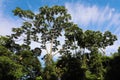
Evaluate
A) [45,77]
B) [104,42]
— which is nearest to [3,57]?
[45,77]

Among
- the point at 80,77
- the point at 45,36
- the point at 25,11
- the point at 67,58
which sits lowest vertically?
the point at 80,77

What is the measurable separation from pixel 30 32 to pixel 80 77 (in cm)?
1168

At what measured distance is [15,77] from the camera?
4331 cm

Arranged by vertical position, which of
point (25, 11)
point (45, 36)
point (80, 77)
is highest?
point (25, 11)

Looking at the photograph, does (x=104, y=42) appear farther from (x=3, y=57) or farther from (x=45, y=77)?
(x=3, y=57)

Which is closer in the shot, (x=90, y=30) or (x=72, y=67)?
(x=72, y=67)

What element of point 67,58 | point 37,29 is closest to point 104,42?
point 67,58

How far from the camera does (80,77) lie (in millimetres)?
45938

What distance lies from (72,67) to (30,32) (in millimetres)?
9339

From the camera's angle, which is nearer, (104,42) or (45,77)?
(45,77)

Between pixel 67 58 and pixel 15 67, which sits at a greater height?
pixel 67 58

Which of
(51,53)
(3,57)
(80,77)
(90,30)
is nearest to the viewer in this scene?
(3,57)

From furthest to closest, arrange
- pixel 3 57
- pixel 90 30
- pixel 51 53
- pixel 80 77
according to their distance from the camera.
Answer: pixel 90 30 → pixel 51 53 → pixel 80 77 → pixel 3 57

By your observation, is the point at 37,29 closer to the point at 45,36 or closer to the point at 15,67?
the point at 45,36
